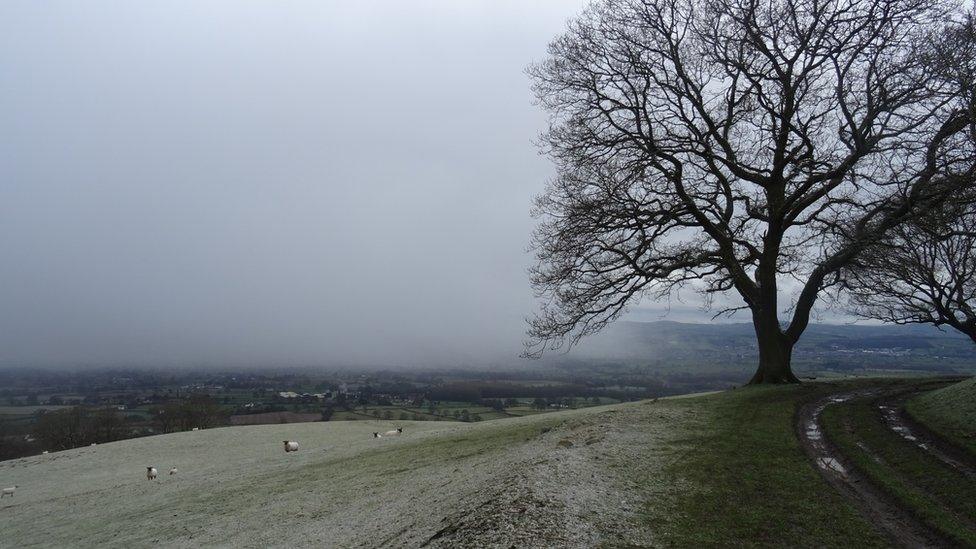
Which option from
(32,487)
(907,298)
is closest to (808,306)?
(907,298)

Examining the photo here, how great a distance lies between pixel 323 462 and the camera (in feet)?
66.1

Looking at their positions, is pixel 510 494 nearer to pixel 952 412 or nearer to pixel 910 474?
pixel 910 474

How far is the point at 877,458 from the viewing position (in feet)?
36.5

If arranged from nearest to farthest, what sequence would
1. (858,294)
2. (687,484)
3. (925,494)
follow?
(925,494) → (687,484) → (858,294)

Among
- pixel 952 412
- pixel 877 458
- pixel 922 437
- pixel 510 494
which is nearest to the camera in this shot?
pixel 510 494

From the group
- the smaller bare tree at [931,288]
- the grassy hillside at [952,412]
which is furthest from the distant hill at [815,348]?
the grassy hillside at [952,412]

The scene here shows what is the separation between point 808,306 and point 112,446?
38708 mm

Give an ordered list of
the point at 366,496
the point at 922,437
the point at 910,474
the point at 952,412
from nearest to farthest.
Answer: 1. the point at 910,474
2. the point at 922,437
3. the point at 366,496
4. the point at 952,412

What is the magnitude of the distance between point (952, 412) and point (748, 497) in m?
8.64

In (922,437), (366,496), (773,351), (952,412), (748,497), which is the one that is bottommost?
(366,496)

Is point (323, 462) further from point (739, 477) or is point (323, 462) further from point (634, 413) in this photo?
point (739, 477)

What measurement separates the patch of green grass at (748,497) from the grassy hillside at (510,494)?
0.03m

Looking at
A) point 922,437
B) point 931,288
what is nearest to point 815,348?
point 931,288

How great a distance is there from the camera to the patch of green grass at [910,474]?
7.98 metres
